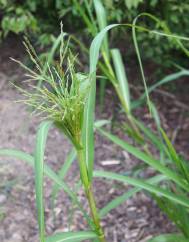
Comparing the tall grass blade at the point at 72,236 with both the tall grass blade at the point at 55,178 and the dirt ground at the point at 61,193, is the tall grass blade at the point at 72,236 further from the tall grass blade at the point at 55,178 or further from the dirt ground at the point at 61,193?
the dirt ground at the point at 61,193

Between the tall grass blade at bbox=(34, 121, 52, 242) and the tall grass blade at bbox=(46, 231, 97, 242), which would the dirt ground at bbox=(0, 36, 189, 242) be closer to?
the tall grass blade at bbox=(46, 231, 97, 242)

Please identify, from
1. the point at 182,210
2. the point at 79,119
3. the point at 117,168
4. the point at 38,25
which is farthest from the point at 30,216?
the point at 79,119

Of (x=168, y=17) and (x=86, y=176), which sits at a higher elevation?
(x=86, y=176)

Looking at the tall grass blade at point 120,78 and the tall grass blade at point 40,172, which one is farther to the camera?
the tall grass blade at point 120,78

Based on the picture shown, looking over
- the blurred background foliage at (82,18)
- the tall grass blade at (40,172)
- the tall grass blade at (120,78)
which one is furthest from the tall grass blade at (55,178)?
the blurred background foliage at (82,18)

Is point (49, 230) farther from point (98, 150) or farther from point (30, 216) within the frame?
point (98, 150)

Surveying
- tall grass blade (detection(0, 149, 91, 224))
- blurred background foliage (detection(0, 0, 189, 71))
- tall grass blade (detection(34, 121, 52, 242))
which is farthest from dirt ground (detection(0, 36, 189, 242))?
tall grass blade (detection(34, 121, 52, 242))

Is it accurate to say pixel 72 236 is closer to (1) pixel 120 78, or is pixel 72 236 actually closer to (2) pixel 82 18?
(1) pixel 120 78
